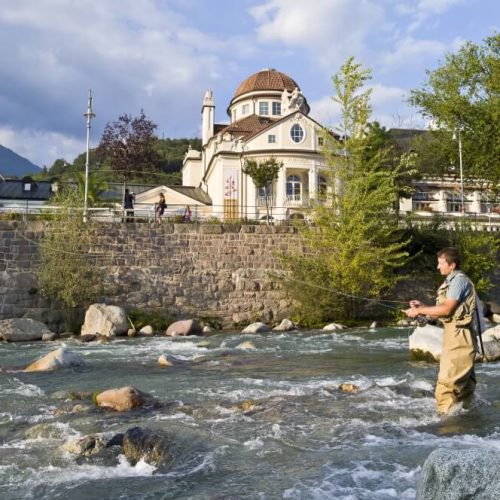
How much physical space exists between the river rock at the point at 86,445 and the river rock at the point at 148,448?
0.25 m

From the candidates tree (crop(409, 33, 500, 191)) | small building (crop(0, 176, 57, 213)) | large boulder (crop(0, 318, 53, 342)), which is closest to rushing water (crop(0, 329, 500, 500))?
large boulder (crop(0, 318, 53, 342))

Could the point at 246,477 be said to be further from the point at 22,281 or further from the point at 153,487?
the point at 22,281

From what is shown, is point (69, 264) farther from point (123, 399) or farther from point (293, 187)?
point (293, 187)

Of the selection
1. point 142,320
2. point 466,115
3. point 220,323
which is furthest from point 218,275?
point 466,115

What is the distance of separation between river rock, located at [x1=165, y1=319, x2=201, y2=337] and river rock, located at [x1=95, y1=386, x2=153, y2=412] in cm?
1063

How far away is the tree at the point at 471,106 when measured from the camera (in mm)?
28781

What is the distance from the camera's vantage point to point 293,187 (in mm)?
38094

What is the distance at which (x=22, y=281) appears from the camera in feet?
66.6

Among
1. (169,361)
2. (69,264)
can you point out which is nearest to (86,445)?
(169,361)

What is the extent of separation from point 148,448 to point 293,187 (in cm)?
3285

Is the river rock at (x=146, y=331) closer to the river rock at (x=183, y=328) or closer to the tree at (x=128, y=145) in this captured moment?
the river rock at (x=183, y=328)

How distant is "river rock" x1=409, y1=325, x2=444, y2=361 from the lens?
11883 millimetres

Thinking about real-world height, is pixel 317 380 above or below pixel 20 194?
below

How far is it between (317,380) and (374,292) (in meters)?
11.8
